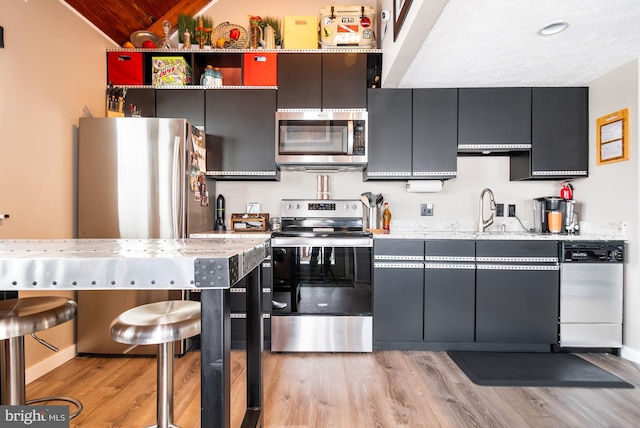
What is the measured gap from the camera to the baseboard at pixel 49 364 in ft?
6.63

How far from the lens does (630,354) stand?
2.39 metres

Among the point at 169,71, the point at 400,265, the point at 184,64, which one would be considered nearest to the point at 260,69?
the point at 184,64

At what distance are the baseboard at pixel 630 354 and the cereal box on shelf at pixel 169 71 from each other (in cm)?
400

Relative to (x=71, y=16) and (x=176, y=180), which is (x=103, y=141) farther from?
(x=71, y=16)

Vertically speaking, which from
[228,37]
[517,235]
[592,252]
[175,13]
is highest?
[175,13]

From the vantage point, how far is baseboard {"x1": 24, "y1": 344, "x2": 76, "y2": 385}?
2.02 m

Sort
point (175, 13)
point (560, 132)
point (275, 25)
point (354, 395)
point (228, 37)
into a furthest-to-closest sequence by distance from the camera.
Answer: point (175, 13)
point (275, 25)
point (228, 37)
point (560, 132)
point (354, 395)

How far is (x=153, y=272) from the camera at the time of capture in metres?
0.88

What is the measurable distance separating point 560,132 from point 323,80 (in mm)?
2017

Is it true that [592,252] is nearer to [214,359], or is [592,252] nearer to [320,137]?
[320,137]

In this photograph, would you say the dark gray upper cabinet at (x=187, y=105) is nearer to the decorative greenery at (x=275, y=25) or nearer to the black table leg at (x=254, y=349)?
the decorative greenery at (x=275, y=25)

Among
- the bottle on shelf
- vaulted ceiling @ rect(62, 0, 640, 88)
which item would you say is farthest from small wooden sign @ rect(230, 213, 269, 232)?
vaulted ceiling @ rect(62, 0, 640, 88)

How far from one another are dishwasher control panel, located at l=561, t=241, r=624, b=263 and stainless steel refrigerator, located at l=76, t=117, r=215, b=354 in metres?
2.86

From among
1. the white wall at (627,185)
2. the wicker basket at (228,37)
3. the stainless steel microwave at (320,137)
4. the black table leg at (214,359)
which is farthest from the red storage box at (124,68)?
the white wall at (627,185)
